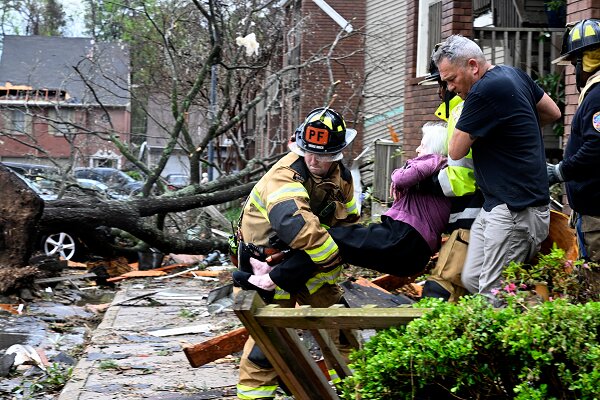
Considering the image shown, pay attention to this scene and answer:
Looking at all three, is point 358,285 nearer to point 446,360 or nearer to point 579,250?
point 579,250

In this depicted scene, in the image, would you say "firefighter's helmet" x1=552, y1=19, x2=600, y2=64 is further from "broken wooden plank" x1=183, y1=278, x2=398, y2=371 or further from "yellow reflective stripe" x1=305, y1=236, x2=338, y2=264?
"broken wooden plank" x1=183, y1=278, x2=398, y2=371

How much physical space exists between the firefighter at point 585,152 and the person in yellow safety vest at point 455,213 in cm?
51

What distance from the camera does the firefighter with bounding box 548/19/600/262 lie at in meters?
4.93

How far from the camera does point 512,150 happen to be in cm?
474

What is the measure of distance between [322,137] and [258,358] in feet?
4.19

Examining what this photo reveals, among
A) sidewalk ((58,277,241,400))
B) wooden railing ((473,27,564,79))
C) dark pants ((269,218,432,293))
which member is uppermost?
wooden railing ((473,27,564,79))

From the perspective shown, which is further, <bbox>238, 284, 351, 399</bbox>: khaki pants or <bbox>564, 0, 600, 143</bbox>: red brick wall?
<bbox>564, 0, 600, 143</bbox>: red brick wall

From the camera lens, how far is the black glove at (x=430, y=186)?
4.96m

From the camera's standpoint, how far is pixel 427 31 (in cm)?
1366

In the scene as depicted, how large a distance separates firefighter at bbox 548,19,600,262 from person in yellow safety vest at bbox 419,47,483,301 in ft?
1.67

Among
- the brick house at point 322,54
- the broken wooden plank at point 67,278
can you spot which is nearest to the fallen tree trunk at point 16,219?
the broken wooden plank at point 67,278

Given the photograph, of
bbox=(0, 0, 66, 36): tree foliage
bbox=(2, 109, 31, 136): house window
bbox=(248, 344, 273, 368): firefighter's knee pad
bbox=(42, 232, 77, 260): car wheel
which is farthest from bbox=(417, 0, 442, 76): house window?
bbox=(0, 0, 66, 36): tree foliage

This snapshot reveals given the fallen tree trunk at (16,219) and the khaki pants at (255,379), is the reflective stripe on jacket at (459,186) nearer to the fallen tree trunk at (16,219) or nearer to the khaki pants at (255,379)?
the khaki pants at (255,379)

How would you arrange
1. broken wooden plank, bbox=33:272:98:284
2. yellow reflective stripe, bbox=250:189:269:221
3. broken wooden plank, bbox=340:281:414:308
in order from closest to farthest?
yellow reflective stripe, bbox=250:189:269:221 < broken wooden plank, bbox=340:281:414:308 < broken wooden plank, bbox=33:272:98:284
